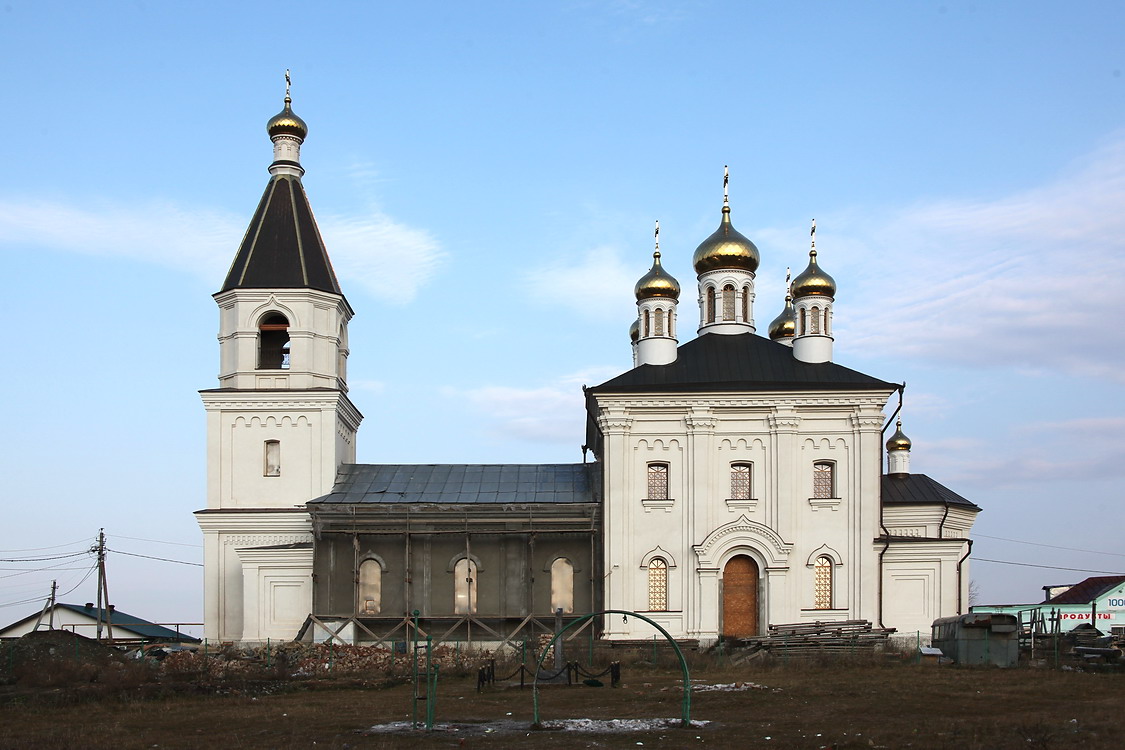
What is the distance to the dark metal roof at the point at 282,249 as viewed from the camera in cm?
3488

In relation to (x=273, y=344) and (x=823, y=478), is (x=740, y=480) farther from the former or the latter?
(x=273, y=344)

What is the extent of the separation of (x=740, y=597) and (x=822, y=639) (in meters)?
3.79

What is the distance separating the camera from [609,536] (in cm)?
3288

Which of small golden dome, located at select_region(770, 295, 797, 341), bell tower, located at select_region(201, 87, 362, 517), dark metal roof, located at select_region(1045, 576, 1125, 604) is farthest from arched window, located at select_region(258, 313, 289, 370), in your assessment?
dark metal roof, located at select_region(1045, 576, 1125, 604)

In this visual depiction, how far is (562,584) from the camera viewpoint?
33.6m

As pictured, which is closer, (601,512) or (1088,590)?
(601,512)

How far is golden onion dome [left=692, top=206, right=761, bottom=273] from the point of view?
3638 centimetres

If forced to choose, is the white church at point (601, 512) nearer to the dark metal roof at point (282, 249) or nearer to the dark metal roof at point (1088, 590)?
Answer: the dark metal roof at point (282, 249)

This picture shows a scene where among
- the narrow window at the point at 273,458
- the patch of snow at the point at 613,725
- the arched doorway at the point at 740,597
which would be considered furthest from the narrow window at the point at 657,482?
the patch of snow at the point at 613,725

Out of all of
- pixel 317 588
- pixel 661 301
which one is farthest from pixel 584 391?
pixel 317 588

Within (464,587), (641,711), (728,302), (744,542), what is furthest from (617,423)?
(641,711)

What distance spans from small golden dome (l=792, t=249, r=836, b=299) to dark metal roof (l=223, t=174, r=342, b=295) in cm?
1270

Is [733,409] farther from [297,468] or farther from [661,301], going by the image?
[297,468]

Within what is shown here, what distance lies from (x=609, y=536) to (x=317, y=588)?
25.0 feet
